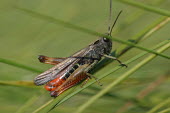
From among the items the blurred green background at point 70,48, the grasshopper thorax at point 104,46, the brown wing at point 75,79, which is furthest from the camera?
the grasshopper thorax at point 104,46

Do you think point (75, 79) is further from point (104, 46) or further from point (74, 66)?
point (104, 46)

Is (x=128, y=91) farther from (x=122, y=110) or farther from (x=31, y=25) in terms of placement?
(x=31, y=25)

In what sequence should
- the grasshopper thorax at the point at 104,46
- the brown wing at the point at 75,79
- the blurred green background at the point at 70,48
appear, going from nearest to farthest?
the blurred green background at the point at 70,48, the brown wing at the point at 75,79, the grasshopper thorax at the point at 104,46

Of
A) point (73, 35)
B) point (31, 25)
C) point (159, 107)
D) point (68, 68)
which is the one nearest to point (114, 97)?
point (159, 107)

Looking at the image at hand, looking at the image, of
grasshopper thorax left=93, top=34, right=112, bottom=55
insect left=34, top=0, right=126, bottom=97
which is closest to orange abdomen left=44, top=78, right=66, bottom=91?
insect left=34, top=0, right=126, bottom=97

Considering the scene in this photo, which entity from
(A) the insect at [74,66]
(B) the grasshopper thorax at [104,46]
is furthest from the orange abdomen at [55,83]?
(B) the grasshopper thorax at [104,46]

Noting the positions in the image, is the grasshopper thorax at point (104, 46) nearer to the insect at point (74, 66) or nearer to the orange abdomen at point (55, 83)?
the insect at point (74, 66)
